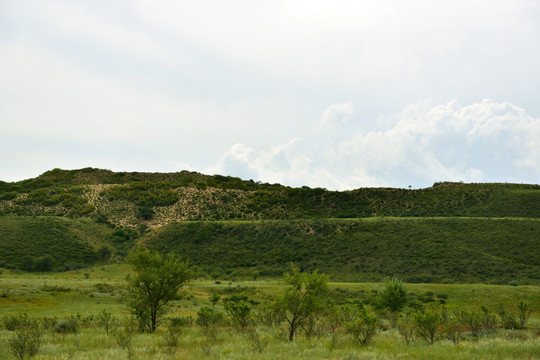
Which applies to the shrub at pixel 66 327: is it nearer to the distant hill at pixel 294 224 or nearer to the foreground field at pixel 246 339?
the foreground field at pixel 246 339

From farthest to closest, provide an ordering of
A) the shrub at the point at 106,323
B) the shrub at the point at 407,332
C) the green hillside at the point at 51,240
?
the green hillside at the point at 51,240 < the shrub at the point at 106,323 < the shrub at the point at 407,332

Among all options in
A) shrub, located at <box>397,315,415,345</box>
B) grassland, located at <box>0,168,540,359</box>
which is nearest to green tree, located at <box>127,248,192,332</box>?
A: grassland, located at <box>0,168,540,359</box>

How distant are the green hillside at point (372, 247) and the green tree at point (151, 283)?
121ft

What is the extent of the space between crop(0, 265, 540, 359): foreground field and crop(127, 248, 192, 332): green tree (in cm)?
138

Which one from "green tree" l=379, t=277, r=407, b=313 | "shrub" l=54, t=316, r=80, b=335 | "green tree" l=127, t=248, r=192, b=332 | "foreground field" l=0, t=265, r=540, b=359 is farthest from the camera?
"green tree" l=379, t=277, r=407, b=313

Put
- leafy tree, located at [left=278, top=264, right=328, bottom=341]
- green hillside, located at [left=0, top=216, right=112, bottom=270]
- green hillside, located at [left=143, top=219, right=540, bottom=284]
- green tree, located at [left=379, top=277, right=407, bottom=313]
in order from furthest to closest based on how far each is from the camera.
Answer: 1. green hillside, located at [left=0, top=216, right=112, bottom=270]
2. green hillside, located at [left=143, top=219, right=540, bottom=284]
3. green tree, located at [left=379, top=277, right=407, bottom=313]
4. leafy tree, located at [left=278, top=264, right=328, bottom=341]

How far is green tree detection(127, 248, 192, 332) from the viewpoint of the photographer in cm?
2400

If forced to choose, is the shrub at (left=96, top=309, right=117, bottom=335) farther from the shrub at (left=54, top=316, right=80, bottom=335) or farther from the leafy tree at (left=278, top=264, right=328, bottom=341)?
the leafy tree at (left=278, top=264, right=328, bottom=341)

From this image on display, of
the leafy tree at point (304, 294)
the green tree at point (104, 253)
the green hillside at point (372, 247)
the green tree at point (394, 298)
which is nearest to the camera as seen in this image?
the leafy tree at point (304, 294)

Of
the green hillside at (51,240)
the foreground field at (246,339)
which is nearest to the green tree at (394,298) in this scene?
the foreground field at (246,339)

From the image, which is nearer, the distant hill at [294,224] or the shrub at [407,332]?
the shrub at [407,332]

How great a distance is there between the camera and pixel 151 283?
946 inches

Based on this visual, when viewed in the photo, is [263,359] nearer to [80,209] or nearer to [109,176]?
[80,209]

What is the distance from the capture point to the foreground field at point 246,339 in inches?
591
